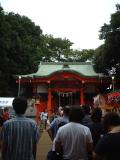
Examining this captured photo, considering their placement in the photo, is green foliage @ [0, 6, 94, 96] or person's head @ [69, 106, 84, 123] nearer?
person's head @ [69, 106, 84, 123]

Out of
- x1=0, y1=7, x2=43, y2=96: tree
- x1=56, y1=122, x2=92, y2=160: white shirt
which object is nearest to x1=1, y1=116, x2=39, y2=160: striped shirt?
x1=56, y1=122, x2=92, y2=160: white shirt

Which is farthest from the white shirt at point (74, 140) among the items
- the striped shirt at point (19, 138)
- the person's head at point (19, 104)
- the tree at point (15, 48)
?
the tree at point (15, 48)

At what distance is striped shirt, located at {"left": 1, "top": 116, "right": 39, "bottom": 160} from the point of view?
520cm

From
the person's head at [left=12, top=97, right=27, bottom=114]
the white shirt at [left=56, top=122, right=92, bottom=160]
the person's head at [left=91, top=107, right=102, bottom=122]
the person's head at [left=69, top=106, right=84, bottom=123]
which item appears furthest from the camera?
the person's head at [left=91, top=107, right=102, bottom=122]

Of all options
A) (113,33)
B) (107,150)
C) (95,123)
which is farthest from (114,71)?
(107,150)

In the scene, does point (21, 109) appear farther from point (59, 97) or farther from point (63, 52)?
point (63, 52)

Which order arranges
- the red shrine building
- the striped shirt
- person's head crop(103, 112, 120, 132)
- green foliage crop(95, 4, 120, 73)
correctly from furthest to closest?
the red shrine building → green foliage crop(95, 4, 120, 73) → the striped shirt → person's head crop(103, 112, 120, 132)

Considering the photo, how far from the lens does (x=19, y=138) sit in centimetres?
525

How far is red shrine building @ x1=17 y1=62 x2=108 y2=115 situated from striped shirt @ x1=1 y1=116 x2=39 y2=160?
2805cm

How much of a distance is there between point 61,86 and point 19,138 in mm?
30409

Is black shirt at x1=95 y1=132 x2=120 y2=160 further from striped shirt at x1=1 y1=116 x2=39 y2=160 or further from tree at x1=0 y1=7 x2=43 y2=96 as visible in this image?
tree at x1=0 y1=7 x2=43 y2=96

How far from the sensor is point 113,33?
92.4ft

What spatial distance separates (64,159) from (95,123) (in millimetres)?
1158

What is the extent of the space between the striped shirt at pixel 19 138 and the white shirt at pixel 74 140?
0.40 m
